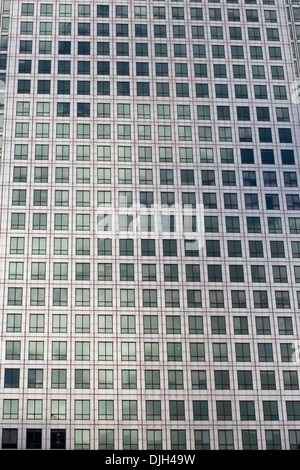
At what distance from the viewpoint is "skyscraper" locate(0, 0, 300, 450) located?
6250 centimetres

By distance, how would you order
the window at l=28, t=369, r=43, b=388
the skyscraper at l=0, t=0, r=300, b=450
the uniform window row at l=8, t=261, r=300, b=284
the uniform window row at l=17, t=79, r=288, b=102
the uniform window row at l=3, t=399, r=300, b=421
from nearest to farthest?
the uniform window row at l=3, t=399, r=300, b=421 < the skyscraper at l=0, t=0, r=300, b=450 < the window at l=28, t=369, r=43, b=388 < the uniform window row at l=8, t=261, r=300, b=284 < the uniform window row at l=17, t=79, r=288, b=102

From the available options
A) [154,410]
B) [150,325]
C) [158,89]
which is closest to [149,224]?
A: [150,325]

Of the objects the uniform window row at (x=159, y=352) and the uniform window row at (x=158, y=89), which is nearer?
the uniform window row at (x=159, y=352)

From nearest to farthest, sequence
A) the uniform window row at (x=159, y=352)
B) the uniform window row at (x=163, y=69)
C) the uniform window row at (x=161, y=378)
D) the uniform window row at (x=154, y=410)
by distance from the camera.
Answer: the uniform window row at (x=154, y=410) < the uniform window row at (x=161, y=378) < the uniform window row at (x=159, y=352) < the uniform window row at (x=163, y=69)

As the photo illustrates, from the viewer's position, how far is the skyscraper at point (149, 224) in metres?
62.5

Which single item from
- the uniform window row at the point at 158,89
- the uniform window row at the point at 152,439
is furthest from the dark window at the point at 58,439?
the uniform window row at the point at 158,89

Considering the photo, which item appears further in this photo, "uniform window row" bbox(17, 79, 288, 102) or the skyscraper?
"uniform window row" bbox(17, 79, 288, 102)

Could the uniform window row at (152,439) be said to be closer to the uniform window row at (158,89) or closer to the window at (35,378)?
the window at (35,378)

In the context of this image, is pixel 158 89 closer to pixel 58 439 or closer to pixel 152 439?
pixel 152 439

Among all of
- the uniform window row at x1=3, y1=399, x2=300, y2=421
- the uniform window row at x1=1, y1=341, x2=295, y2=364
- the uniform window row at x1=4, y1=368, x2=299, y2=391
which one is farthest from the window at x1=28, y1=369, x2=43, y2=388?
the uniform window row at x1=3, y1=399, x2=300, y2=421

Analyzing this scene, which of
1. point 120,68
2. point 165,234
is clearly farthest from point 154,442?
point 120,68

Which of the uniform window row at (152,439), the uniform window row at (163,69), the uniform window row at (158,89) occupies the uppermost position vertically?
the uniform window row at (163,69)

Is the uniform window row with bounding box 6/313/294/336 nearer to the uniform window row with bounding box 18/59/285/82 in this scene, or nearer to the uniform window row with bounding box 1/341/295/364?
the uniform window row with bounding box 1/341/295/364

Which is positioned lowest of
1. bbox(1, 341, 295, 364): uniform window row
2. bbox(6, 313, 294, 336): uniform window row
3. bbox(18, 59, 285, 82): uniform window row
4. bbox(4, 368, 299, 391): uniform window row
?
bbox(4, 368, 299, 391): uniform window row
